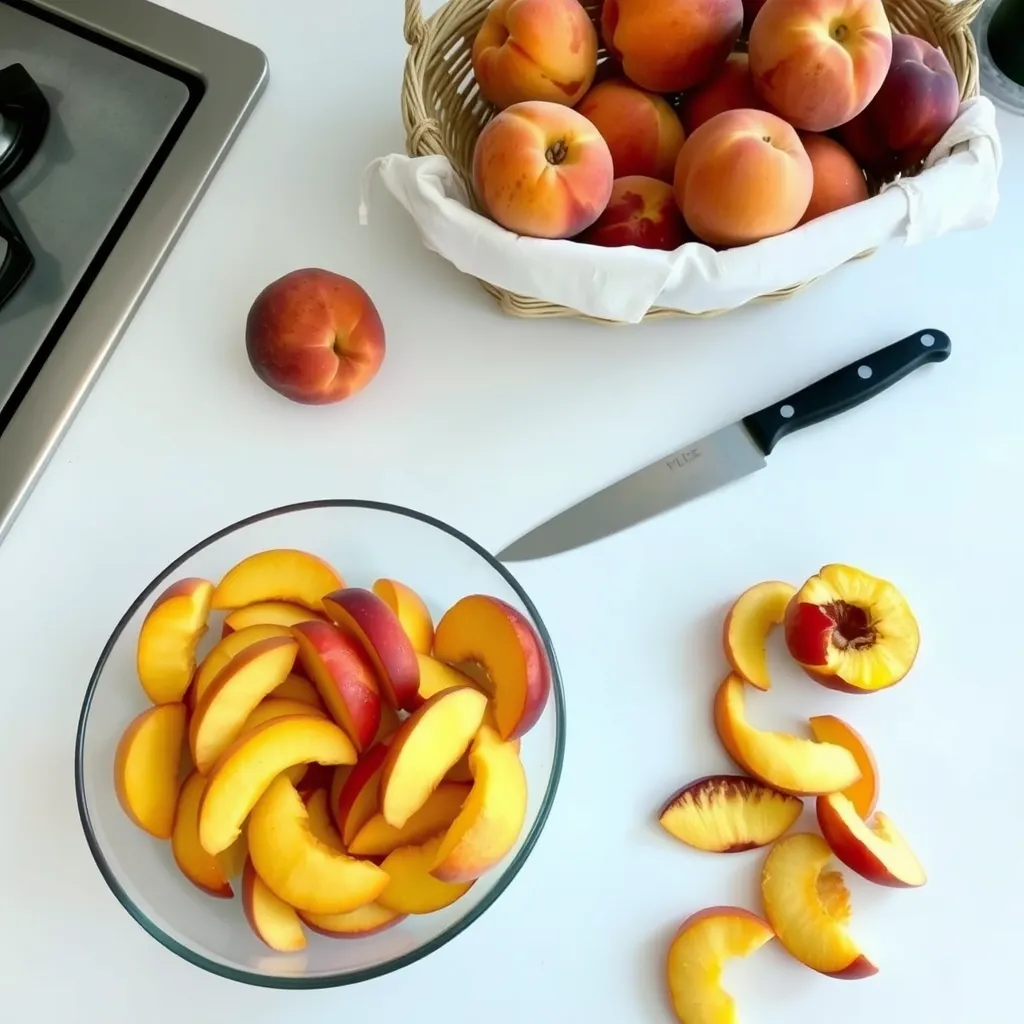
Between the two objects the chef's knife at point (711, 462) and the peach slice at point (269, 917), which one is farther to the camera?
the chef's knife at point (711, 462)

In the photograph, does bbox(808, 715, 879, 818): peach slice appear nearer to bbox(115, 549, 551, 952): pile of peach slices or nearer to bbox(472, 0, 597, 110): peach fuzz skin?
bbox(115, 549, 551, 952): pile of peach slices

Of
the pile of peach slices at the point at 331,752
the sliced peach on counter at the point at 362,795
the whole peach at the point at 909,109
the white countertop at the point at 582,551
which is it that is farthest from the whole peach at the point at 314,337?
the whole peach at the point at 909,109

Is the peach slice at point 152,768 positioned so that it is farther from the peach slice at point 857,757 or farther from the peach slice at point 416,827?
the peach slice at point 857,757

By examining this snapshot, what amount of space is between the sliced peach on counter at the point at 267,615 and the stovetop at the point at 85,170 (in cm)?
19

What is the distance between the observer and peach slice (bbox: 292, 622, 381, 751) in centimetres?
51

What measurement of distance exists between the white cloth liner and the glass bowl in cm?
16

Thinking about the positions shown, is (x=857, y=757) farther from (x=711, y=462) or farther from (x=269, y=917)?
(x=269, y=917)

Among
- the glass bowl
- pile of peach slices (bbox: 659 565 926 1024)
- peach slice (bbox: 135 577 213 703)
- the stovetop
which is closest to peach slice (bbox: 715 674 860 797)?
pile of peach slices (bbox: 659 565 926 1024)

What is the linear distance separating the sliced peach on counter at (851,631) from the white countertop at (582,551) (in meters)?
0.03

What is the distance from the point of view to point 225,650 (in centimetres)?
55

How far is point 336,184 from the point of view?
2.39 ft

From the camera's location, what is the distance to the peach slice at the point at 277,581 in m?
0.57

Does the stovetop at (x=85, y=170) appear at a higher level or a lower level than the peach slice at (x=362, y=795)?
higher

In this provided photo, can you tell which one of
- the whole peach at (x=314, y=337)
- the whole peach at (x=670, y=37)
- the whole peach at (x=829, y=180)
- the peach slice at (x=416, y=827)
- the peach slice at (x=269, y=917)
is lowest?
the peach slice at (x=269, y=917)
